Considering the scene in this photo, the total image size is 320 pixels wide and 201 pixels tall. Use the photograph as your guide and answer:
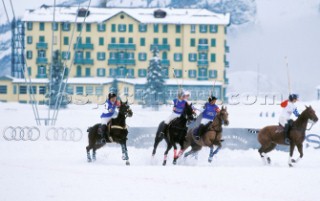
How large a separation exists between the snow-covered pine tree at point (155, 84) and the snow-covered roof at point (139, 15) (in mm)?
20122

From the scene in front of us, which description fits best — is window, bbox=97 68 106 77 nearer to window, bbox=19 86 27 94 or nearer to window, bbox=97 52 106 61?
window, bbox=97 52 106 61

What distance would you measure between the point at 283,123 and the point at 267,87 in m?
153

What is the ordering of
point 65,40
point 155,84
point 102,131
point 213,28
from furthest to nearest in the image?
1. point 65,40
2. point 213,28
3. point 155,84
4. point 102,131

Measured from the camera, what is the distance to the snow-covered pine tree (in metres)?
72.1

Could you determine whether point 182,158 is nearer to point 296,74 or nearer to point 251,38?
point 296,74

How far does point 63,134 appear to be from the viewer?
114 ft

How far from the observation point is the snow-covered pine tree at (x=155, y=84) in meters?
72.1

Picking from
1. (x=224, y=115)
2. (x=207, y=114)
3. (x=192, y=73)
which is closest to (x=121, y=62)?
(x=192, y=73)

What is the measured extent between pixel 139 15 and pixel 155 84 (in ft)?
77.9

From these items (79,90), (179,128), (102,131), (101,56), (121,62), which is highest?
(101,56)

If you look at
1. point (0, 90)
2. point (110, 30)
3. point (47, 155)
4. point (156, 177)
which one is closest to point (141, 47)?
point (110, 30)

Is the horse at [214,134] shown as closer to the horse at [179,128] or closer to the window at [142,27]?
the horse at [179,128]

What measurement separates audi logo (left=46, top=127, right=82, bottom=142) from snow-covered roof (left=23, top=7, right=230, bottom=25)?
56.9 metres

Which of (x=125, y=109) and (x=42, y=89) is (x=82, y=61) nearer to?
(x=42, y=89)
